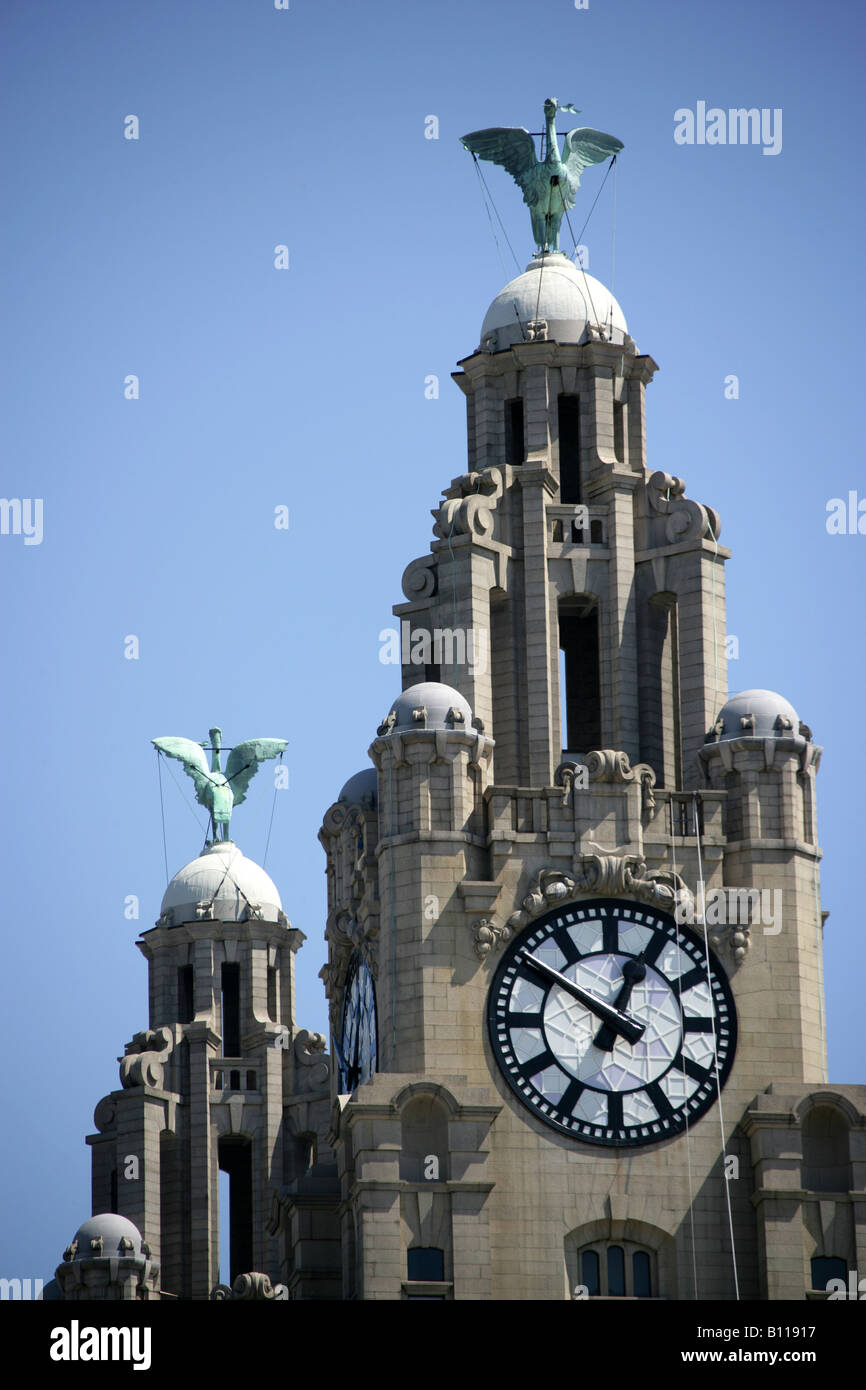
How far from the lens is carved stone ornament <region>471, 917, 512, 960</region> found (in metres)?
70.6

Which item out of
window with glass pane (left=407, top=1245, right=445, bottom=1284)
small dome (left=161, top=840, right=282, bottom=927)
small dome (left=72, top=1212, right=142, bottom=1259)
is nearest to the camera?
window with glass pane (left=407, top=1245, right=445, bottom=1284)

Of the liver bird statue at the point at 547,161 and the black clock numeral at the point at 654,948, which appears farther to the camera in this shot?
the liver bird statue at the point at 547,161

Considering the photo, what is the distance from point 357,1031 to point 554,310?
16025 millimetres

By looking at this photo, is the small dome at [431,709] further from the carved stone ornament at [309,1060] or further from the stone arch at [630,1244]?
the carved stone ornament at [309,1060]

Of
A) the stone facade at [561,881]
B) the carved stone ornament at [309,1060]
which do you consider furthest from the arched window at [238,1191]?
the stone facade at [561,881]

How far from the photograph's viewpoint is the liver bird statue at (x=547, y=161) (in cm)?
8000

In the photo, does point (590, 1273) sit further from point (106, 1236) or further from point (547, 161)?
point (547, 161)

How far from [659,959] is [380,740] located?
22.8 ft

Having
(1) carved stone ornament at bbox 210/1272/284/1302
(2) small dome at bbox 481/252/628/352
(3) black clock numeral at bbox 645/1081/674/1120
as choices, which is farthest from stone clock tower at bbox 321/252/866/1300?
(2) small dome at bbox 481/252/628/352

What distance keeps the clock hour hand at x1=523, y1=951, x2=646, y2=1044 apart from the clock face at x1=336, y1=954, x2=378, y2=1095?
15.0ft

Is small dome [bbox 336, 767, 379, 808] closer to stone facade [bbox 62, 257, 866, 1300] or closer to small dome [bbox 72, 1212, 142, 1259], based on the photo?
stone facade [bbox 62, 257, 866, 1300]

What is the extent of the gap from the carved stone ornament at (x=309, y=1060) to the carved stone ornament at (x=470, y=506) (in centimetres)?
2907
